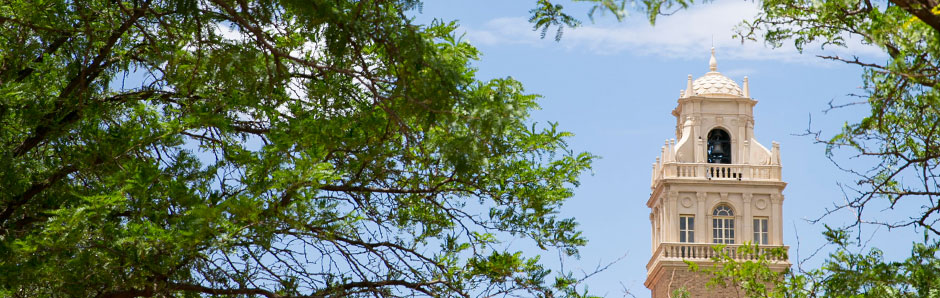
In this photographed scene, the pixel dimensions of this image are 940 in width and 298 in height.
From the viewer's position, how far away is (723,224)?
50594mm

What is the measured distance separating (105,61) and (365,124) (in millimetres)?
2952

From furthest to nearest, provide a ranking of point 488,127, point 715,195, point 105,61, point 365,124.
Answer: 1. point 715,195
2. point 105,61
3. point 365,124
4. point 488,127

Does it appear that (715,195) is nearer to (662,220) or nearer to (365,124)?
(662,220)

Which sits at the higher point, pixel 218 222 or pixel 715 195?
pixel 715 195

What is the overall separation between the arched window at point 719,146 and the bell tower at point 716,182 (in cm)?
14

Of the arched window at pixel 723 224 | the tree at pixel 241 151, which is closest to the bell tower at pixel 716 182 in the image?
the arched window at pixel 723 224

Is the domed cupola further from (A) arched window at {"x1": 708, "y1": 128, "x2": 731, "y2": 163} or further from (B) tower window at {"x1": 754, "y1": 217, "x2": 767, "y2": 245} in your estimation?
(B) tower window at {"x1": 754, "y1": 217, "x2": 767, "y2": 245}

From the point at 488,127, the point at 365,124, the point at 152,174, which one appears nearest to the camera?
the point at 488,127

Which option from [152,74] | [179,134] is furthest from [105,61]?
[179,134]

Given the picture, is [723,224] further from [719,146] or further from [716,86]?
[716,86]

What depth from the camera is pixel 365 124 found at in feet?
42.2

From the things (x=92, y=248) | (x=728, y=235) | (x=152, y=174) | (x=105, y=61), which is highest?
(x=728, y=235)

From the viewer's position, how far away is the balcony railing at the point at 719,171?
50.5 m

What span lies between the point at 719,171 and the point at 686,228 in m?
2.43
